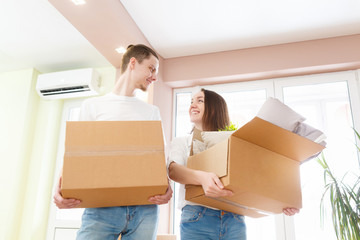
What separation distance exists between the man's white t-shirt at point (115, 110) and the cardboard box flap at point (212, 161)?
0.28m

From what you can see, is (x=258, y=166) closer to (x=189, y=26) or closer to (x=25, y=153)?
(x=189, y=26)

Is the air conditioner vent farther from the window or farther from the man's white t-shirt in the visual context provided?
the man's white t-shirt

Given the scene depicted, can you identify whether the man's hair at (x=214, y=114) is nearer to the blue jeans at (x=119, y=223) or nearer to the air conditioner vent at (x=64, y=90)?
the blue jeans at (x=119, y=223)

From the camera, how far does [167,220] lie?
326cm

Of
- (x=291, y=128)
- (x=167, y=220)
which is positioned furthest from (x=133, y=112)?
(x=167, y=220)

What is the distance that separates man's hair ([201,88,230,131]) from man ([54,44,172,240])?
0.99 ft

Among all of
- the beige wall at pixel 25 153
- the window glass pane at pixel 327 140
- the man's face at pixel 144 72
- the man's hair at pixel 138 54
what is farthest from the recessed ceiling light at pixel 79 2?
the window glass pane at pixel 327 140

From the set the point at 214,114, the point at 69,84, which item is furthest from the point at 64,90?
the point at 214,114

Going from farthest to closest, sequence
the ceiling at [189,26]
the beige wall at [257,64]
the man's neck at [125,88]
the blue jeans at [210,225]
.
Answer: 1. the beige wall at [257,64]
2. the ceiling at [189,26]
3. the man's neck at [125,88]
4. the blue jeans at [210,225]

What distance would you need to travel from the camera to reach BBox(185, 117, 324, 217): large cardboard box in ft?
3.58

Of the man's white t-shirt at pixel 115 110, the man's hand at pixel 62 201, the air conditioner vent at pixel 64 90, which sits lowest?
the man's hand at pixel 62 201

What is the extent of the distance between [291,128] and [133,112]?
2.14 feet

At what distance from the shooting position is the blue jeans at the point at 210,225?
129 centimetres

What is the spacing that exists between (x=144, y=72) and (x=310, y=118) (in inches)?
90.2
